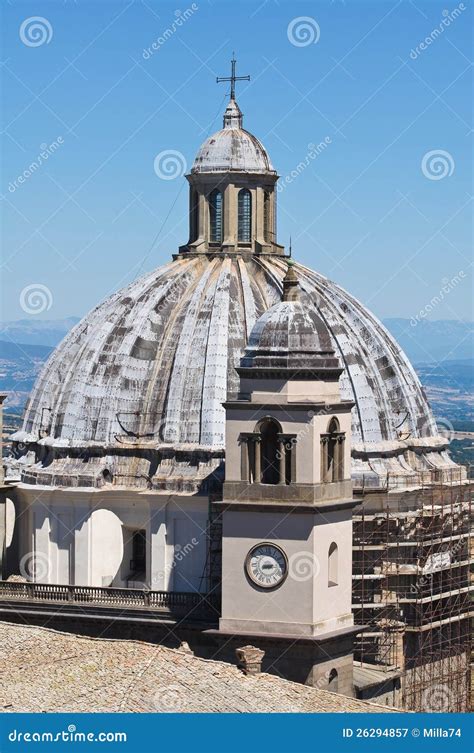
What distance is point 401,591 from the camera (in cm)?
8031

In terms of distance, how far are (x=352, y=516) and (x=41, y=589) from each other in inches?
389

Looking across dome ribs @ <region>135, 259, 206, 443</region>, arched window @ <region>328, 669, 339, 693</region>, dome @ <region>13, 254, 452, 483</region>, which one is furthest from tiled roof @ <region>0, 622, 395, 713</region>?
dome ribs @ <region>135, 259, 206, 443</region>

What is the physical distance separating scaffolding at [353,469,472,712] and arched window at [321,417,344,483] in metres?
4.58

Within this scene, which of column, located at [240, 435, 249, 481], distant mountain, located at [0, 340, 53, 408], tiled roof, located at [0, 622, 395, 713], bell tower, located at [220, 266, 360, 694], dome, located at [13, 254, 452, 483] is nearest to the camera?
tiled roof, located at [0, 622, 395, 713]

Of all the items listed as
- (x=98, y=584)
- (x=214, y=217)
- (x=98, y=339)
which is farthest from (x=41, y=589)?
(x=214, y=217)

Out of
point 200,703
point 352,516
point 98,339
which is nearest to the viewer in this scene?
point 200,703

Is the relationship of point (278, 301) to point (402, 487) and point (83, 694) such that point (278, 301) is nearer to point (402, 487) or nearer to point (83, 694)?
point (402, 487)

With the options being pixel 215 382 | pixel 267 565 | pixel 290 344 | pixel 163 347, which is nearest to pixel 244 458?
pixel 267 565

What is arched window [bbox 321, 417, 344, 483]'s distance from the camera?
73.6 meters

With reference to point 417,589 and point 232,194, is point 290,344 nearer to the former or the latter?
point 417,589

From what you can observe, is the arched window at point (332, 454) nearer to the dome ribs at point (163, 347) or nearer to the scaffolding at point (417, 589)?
the scaffolding at point (417, 589)

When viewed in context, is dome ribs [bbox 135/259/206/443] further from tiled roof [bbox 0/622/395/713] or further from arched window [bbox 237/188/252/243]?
tiled roof [bbox 0/622/395/713]

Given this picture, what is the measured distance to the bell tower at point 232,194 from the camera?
8525 centimetres

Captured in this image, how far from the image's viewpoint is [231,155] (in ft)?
280
